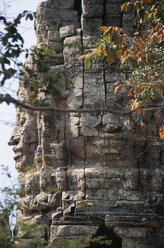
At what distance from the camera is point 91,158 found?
1502 centimetres

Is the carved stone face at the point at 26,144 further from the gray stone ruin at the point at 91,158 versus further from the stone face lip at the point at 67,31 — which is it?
the stone face lip at the point at 67,31

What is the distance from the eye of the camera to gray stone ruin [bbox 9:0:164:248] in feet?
46.3

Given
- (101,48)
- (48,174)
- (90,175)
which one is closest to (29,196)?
(48,174)

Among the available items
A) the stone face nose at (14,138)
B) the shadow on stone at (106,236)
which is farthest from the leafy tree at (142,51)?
the stone face nose at (14,138)

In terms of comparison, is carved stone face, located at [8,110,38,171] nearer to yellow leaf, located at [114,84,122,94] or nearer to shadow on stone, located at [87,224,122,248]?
yellow leaf, located at [114,84,122,94]

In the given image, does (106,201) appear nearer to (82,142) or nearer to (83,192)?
(83,192)

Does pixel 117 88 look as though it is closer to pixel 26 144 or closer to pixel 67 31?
pixel 67 31

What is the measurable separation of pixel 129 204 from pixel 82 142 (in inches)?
76.4

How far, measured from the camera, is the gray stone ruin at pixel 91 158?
46.3 ft

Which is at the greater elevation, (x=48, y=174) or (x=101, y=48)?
(x=101, y=48)

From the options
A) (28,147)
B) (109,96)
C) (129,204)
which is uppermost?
(109,96)

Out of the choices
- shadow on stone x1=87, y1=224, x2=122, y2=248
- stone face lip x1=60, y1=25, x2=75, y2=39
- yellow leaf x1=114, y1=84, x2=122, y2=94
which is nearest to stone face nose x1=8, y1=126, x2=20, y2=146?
stone face lip x1=60, y1=25, x2=75, y2=39

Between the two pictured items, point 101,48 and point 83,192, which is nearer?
point 101,48

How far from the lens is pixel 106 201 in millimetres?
14500
